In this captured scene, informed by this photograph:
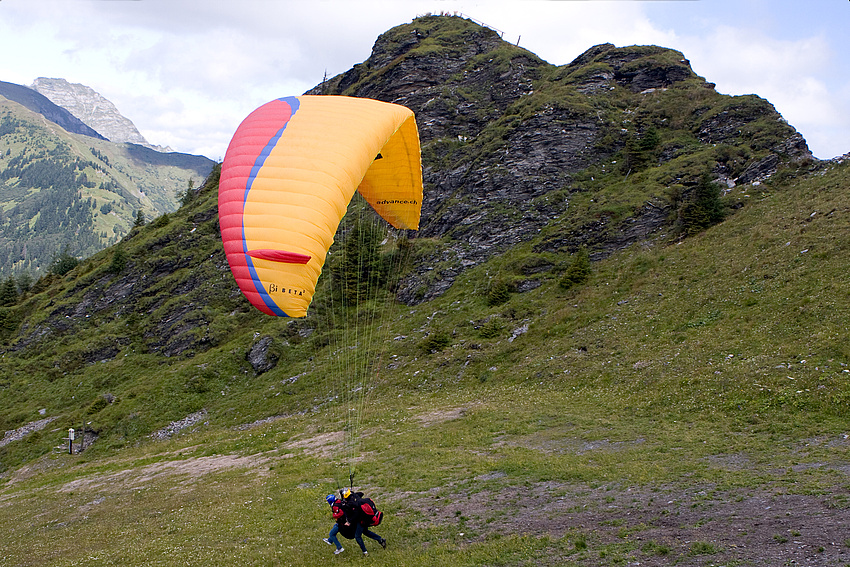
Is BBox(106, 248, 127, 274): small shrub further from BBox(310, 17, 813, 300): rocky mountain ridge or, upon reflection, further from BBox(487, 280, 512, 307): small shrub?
BBox(487, 280, 512, 307): small shrub

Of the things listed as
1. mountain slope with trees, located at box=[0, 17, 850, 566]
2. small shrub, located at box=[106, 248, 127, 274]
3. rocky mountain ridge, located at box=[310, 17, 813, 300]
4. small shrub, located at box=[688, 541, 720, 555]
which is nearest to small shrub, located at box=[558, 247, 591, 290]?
mountain slope with trees, located at box=[0, 17, 850, 566]

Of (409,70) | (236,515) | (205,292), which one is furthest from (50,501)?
(409,70)

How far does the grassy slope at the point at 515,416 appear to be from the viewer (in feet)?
34.7

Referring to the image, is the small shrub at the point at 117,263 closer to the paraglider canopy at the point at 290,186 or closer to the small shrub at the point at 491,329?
the small shrub at the point at 491,329

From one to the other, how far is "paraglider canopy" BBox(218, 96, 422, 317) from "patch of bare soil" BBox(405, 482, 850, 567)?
19.0ft

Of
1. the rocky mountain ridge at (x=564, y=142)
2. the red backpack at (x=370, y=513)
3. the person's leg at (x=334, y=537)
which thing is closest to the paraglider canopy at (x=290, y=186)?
the red backpack at (x=370, y=513)

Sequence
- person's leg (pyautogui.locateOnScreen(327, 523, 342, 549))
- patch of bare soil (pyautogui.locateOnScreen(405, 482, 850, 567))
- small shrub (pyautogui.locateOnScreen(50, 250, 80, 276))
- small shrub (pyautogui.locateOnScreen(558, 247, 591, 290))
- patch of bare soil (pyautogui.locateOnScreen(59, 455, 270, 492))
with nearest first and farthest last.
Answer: patch of bare soil (pyautogui.locateOnScreen(405, 482, 850, 567)), person's leg (pyautogui.locateOnScreen(327, 523, 342, 549)), patch of bare soil (pyautogui.locateOnScreen(59, 455, 270, 492)), small shrub (pyautogui.locateOnScreen(558, 247, 591, 290)), small shrub (pyautogui.locateOnScreen(50, 250, 80, 276))

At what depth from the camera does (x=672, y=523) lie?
26.0 ft

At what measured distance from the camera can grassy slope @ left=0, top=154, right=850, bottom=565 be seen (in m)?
10.6

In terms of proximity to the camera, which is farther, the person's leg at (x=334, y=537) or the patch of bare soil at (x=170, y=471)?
the patch of bare soil at (x=170, y=471)

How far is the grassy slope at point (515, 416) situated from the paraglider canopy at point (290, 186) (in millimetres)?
5289

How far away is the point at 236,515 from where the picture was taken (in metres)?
12.6

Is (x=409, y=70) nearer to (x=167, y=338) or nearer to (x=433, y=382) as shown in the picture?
(x=167, y=338)

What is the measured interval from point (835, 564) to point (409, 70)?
5858 centimetres
